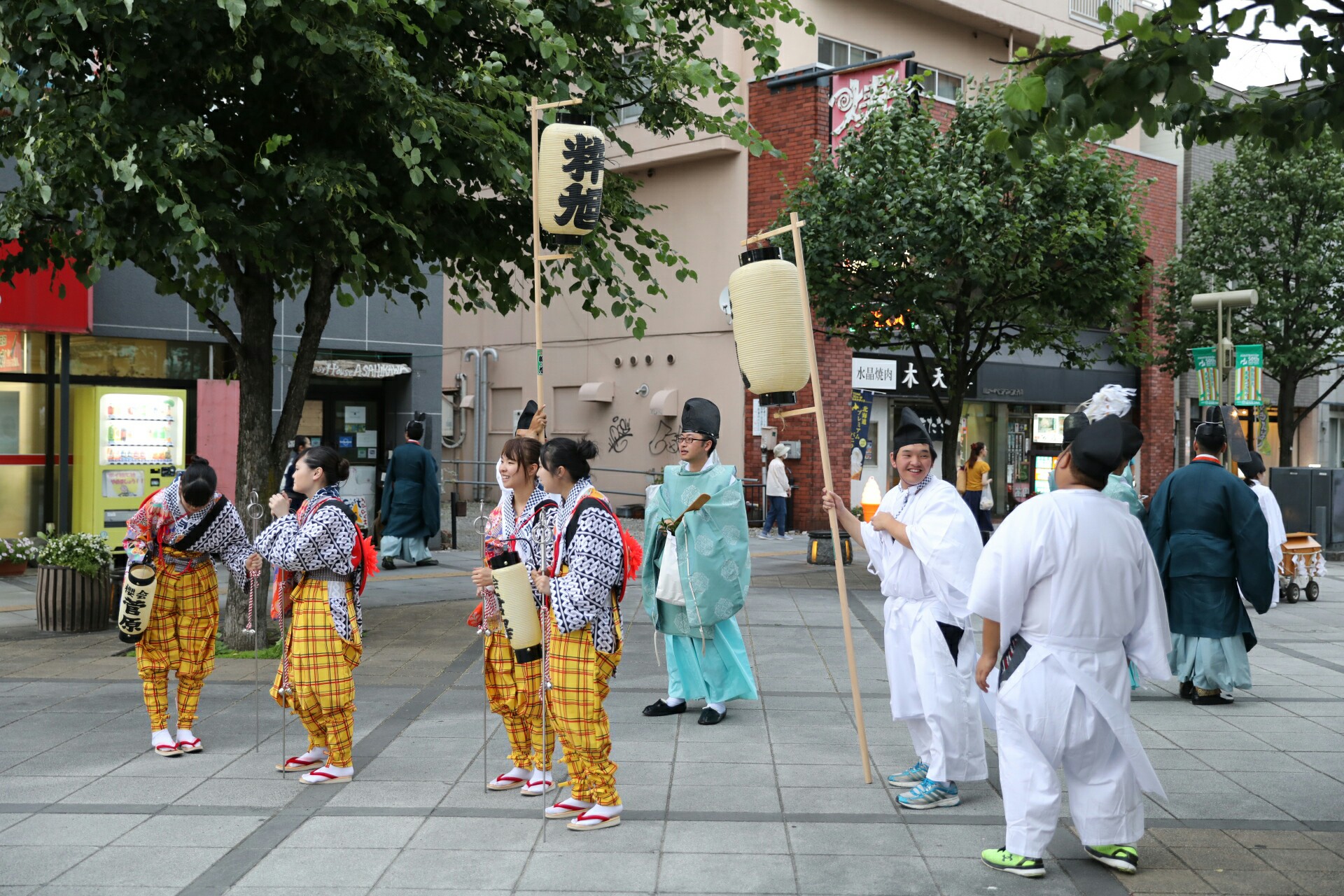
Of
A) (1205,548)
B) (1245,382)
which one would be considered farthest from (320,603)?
(1245,382)

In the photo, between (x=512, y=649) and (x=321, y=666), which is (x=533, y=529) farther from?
(x=321, y=666)

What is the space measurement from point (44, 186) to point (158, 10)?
4.71ft

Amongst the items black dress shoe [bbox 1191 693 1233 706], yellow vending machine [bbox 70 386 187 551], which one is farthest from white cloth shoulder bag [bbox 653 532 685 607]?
yellow vending machine [bbox 70 386 187 551]

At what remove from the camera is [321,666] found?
219 inches

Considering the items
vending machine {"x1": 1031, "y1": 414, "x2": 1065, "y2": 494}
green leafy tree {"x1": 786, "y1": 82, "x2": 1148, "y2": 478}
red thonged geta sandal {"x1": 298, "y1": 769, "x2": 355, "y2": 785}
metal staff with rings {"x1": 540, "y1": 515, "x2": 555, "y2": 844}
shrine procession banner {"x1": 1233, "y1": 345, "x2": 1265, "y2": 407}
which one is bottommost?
red thonged geta sandal {"x1": 298, "y1": 769, "x2": 355, "y2": 785}

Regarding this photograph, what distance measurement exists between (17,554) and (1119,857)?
1217 centimetres

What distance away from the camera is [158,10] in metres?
7.48

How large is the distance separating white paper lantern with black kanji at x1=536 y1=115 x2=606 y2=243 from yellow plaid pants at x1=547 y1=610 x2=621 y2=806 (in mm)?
2468

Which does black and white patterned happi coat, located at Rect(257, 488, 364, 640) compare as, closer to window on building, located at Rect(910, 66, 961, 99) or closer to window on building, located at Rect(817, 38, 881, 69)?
window on building, located at Rect(817, 38, 881, 69)

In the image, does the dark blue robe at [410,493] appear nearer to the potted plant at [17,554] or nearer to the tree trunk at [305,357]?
the potted plant at [17,554]

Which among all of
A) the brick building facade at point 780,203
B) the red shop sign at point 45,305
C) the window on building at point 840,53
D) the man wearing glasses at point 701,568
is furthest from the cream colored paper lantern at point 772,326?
the window on building at point 840,53

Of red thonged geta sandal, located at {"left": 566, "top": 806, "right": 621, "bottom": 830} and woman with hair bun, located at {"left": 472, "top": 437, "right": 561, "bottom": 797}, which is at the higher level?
woman with hair bun, located at {"left": 472, "top": 437, "right": 561, "bottom": 797}

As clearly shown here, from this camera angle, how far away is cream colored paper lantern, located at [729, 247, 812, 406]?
5867 mm

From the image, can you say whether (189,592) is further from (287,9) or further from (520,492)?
(287,9)
